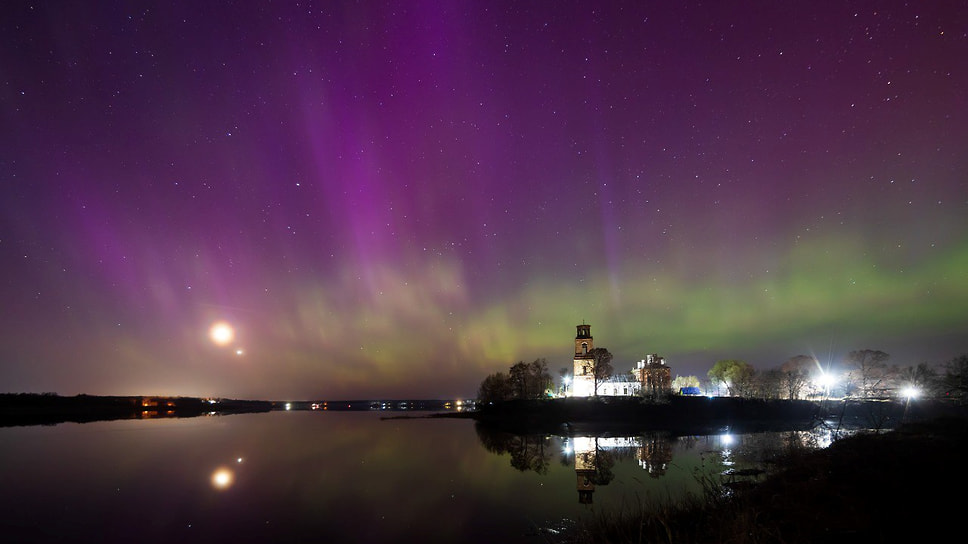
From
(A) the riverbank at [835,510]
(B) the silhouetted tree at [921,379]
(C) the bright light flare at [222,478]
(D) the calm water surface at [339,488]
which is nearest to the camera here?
(A) the riverbank at [835,510]

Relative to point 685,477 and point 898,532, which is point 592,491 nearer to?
point 685,477

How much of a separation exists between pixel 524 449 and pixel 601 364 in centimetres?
9994

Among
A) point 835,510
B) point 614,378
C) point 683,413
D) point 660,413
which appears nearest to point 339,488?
point 835,510

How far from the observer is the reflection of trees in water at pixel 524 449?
4807 centimetres

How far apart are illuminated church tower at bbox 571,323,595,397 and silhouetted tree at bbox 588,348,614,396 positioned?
71.4 inches

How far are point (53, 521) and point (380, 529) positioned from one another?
63.9 ft

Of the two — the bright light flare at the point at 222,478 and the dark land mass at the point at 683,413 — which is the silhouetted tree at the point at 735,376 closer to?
the dark land mass at the point at 683,413

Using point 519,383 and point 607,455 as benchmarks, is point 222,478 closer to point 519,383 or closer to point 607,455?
point 607,455

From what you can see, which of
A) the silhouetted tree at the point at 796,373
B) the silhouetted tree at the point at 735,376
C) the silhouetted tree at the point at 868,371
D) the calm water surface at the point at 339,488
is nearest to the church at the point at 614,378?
the silhouetted tree at the point at 735,376

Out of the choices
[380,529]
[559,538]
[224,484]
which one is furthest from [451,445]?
[559,538]

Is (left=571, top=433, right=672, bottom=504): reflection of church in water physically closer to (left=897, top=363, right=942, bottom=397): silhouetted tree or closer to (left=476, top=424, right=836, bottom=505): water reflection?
(left=476, top=424, right=836, bottom=505): water reflection

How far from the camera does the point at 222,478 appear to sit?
43.0 meters

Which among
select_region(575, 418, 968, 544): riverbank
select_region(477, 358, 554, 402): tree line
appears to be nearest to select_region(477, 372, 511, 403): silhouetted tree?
select_region(477, 358, 554, 402): tree line

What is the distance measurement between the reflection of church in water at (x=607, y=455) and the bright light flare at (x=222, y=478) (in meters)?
28.9
